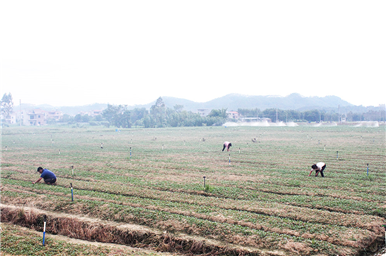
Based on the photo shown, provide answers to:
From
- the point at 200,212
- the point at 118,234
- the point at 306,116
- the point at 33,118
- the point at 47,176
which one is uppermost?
the point at 33,118

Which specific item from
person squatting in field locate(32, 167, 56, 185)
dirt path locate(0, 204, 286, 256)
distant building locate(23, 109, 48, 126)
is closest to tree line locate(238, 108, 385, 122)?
distant building locate(23, 109, 48, 126)

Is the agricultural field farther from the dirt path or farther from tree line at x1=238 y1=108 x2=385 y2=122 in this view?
tree line at x1=238 y1=108 x2=385 y2=122

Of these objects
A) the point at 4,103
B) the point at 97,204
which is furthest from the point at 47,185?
the point at 4,103

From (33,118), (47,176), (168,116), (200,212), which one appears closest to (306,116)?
(168,116)

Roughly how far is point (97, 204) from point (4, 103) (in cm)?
18430

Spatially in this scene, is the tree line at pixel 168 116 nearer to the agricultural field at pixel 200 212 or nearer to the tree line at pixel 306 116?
the tree line at pixel 306 116

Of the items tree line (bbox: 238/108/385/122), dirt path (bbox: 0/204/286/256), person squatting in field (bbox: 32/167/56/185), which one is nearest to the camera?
dirt path (bbox: 0/204/286/256)

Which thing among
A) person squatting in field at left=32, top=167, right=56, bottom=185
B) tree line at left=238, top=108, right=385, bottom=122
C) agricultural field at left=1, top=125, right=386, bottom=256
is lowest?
agricultural field at left=1, top=125, right=386, bottom=256

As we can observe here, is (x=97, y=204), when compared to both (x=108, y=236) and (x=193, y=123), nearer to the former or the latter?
(x=108, y=236)

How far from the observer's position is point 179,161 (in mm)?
27578

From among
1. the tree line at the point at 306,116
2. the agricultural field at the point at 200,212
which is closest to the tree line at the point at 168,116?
the tree line at the point at 306,116

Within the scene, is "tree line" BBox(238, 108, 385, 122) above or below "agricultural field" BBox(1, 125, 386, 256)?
above

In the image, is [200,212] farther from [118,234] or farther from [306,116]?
[306,116]

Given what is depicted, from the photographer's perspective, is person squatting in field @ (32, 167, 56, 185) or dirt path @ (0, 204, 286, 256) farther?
person squatting in field @ (32, 167, 56, 185)
